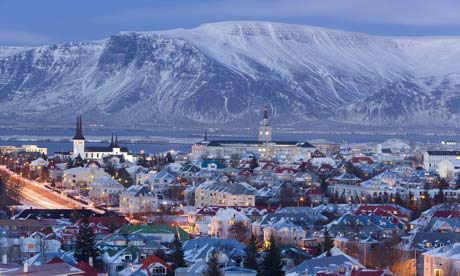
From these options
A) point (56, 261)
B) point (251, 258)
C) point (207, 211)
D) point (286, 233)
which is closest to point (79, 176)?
point (207, 211)

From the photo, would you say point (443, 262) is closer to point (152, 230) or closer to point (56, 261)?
point (56, 261)

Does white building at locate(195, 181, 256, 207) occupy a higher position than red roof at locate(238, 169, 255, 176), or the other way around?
red roof at locate(238, 169, 255, 176)

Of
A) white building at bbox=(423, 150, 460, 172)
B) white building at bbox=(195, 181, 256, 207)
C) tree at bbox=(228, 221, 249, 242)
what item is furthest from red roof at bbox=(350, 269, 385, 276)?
white building at bbox=(423, 150, 460, 172)

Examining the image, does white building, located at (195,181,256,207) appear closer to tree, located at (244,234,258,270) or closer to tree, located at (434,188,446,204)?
tree, located at (434,188,446,204)

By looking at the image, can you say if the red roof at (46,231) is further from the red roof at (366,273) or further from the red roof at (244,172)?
the red roof at (244,172)

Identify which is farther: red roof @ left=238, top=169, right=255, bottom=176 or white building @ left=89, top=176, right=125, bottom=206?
red roof @ left=238, top=169, right=255, bottom=176
